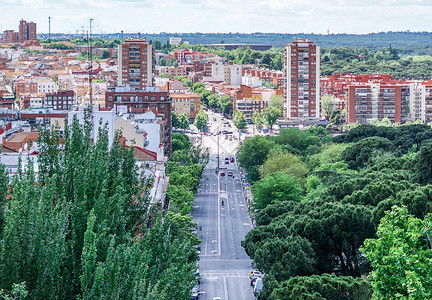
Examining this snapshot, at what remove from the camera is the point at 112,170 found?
17016mm

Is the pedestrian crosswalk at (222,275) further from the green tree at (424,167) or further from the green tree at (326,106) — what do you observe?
the green tree at (326,106)

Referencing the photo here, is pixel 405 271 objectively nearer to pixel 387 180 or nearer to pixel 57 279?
pixel 57 279

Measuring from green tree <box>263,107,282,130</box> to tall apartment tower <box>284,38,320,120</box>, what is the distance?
15.0ft

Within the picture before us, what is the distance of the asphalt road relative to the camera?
35.2m

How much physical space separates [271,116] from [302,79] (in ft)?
25.8

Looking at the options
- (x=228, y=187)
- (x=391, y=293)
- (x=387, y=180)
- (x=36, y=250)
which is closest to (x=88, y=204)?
(x=36, y=250)

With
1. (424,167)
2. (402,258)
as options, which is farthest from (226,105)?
(402,258)

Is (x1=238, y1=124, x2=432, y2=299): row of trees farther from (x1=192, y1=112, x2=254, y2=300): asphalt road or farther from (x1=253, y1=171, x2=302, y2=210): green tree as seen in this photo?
(x1=192, y1=112, x2=254, y2=300): asphalt road

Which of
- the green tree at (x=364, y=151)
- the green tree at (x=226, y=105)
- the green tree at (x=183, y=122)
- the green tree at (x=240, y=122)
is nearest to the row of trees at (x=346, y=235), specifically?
the green tree at (x=364, y=151)

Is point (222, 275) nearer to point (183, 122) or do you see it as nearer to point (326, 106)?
point (183, 122)

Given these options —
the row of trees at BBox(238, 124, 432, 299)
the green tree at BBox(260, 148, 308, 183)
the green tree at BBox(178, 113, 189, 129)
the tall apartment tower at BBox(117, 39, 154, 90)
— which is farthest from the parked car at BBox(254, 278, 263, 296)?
the green tree at BBox(178, 113, 189, 129)

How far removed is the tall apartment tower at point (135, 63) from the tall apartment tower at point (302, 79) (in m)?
18.0

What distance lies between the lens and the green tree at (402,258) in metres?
13.3

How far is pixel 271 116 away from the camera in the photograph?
108 m
